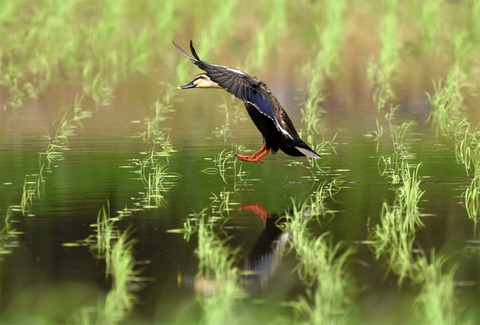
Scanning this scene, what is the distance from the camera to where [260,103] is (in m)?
8.03

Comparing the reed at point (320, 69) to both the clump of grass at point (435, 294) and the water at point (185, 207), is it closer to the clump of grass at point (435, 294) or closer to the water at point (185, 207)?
the water at point (185, 207)

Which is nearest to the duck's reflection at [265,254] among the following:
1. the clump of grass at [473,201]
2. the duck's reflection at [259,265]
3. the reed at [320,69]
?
the duck's reflection at [259,265]

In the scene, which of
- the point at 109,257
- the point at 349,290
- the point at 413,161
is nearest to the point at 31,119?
Answer: the point at 413,161

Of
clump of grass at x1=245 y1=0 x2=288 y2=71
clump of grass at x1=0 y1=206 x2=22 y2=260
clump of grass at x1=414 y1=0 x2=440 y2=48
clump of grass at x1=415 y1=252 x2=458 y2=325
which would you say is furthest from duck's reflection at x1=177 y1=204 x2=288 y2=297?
clump of grass at x1=414 y1=0 x2=440 y2=48

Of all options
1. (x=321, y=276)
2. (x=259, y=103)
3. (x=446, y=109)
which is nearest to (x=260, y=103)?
(x=259, y=103)

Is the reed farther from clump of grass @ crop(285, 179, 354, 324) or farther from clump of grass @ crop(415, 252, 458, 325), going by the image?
clump of grass @ crop(415, 252, 458, 325)

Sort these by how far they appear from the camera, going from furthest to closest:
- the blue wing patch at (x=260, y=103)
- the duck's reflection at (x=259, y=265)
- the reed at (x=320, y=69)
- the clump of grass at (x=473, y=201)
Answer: the reed at (x=320, y=69) < the blue wing patch at (x=260, y=103) < the clump of grass at (x=473, y=201) < the duck's reflection at (x=259, y=265)

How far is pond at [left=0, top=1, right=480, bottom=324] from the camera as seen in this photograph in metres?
5.20

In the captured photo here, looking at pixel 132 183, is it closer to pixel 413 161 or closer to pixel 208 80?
pixel 208 80

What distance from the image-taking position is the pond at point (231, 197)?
17.1 feet

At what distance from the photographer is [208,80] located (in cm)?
857

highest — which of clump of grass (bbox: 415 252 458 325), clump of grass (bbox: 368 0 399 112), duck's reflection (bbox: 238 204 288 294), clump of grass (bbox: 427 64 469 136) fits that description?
clump of grass (bbox: 368 0 399 112)

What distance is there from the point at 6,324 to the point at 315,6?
2029 centimetres

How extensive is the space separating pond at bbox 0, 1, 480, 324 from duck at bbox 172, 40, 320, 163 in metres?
0.22
